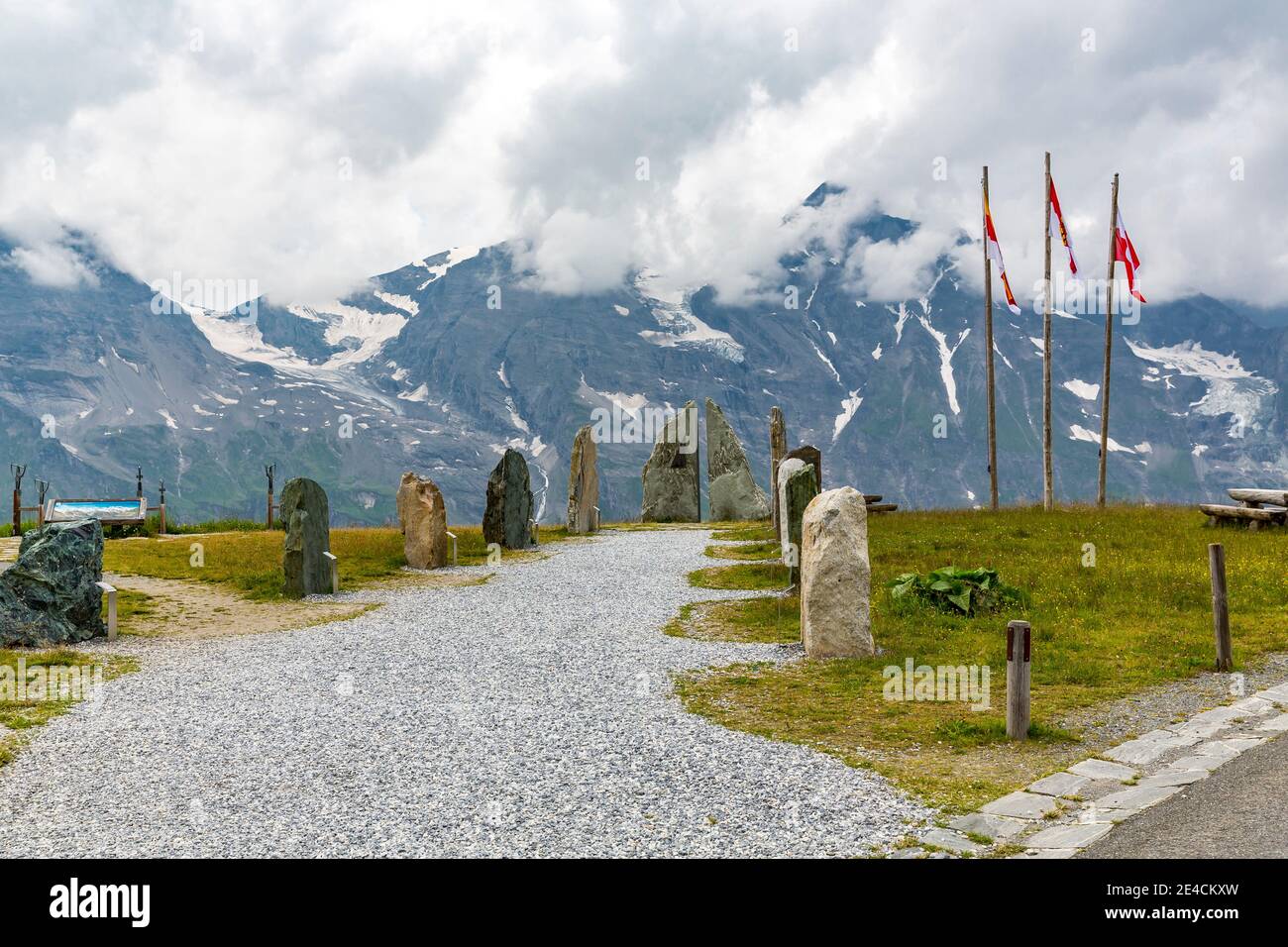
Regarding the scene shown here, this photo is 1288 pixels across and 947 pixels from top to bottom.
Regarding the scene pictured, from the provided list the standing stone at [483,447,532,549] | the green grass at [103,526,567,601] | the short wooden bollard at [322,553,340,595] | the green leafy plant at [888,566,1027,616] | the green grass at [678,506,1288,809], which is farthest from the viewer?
the standing stone at [483,447,532,549]

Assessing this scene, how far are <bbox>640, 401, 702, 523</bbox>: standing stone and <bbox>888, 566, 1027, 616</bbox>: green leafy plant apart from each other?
2817 cm

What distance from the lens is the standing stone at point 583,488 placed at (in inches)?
1512

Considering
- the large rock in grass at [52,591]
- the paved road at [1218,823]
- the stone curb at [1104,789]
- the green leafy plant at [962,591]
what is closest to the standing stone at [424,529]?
the large rock in grass at [52,591]

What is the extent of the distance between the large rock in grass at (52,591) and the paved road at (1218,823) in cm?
1621

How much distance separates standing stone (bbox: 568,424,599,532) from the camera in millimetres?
38406

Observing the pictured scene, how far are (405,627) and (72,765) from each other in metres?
8.17

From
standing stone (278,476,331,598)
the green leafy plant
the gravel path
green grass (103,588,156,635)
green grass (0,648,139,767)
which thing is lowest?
the gravel path

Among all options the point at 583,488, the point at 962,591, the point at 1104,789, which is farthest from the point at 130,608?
the point at 583,488

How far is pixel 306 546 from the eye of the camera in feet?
71.3

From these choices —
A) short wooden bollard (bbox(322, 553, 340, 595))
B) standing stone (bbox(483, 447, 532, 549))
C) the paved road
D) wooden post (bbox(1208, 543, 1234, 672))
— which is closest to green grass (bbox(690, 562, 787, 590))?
short wooden bollard (bbox(322, 553, 340, 595))

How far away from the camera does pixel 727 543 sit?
32.4 meters

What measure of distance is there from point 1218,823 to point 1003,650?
6863mm

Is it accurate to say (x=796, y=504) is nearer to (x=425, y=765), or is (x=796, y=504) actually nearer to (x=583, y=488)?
(x=425, y=765)

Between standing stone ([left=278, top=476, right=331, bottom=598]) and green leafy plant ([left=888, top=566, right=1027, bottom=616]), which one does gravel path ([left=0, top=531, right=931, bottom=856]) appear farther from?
standing stone ([left=278, top=476, right=331, bottom=598])
